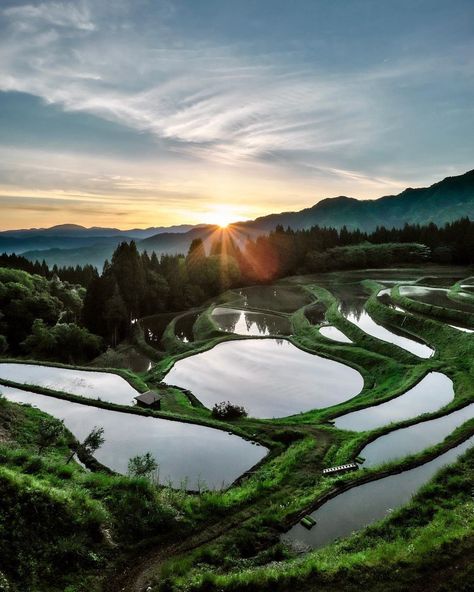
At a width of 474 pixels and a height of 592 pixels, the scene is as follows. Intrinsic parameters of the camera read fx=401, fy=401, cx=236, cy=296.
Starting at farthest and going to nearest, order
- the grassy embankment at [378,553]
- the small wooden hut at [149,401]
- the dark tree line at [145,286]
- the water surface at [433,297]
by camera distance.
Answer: the dark tree line at [145,286] → the water surface at [433,297] → the small wooden hut at [149,401] → the grassy embankment at [378,553]

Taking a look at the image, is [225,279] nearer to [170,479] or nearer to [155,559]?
[170,479]

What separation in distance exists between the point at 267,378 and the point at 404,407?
519 inches

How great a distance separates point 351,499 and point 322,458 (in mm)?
3994

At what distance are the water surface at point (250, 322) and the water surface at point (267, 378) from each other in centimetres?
721

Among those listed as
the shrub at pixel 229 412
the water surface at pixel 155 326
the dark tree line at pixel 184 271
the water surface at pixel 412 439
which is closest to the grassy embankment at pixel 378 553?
the water surface at pixel 412 439

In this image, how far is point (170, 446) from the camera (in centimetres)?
2538

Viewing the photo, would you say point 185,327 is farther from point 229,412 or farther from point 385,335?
point 229,412

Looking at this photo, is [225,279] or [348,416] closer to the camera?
[348,416]

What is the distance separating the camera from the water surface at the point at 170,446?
2245 cm

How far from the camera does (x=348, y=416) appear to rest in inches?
1152

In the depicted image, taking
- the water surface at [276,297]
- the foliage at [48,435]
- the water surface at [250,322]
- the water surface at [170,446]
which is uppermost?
the water surface at [276,297]

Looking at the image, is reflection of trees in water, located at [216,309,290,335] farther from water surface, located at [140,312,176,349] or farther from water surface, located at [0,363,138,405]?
water surface, located at [0,363,138,405]

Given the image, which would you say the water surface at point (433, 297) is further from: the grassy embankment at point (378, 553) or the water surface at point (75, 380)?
the water surface at point (75, 380)

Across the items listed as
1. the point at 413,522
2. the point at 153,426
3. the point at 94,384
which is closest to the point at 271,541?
the point at 413,522
